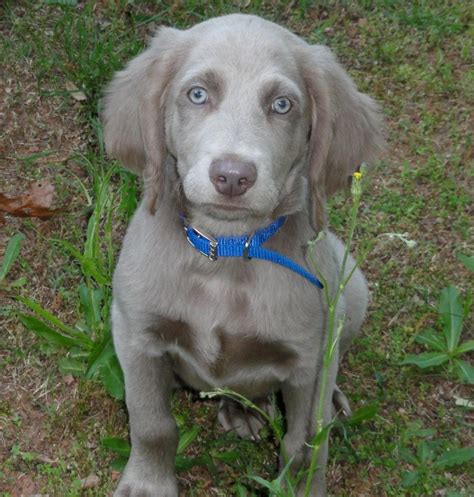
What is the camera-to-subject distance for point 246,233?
3.28 m

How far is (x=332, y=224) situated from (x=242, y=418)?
129 centimetres

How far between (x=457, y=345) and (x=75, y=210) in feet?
6.20

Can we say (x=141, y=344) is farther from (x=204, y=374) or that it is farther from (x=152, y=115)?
(x=152, y=115)

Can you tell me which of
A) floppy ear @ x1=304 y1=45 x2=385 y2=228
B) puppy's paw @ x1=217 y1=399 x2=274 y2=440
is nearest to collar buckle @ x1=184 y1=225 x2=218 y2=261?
floppy ear @ x1=304 y1=45 x2=385 y2=228

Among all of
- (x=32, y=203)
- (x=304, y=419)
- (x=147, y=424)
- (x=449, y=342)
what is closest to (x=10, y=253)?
(x=32, y=203)

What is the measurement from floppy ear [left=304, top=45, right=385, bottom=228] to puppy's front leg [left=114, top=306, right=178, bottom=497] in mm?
800

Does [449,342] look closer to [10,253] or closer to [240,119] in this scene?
[240,119]

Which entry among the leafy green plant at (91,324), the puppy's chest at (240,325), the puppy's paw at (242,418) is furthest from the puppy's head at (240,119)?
the puppy's paw at (242,418)

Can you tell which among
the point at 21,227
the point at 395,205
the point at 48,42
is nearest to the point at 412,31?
the point at 395,205

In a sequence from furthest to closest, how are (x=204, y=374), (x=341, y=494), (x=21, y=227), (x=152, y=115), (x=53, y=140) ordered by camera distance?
1. (x=53, y=140)
2. (x=21, y=227)
3. (x=341, y=494)
4. (x=204, y=374)
5. (x=152, y=115)

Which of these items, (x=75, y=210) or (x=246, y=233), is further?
(x=75, y=210)

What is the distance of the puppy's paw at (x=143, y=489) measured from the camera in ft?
12.1

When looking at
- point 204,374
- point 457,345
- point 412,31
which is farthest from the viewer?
point 412,31

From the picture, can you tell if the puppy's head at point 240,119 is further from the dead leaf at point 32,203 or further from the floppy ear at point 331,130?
the dead leaf at point 32,203
